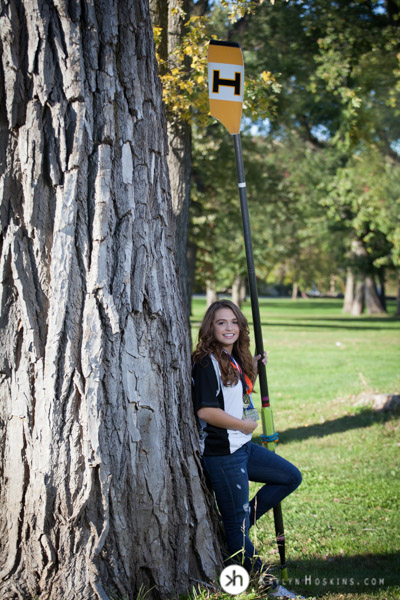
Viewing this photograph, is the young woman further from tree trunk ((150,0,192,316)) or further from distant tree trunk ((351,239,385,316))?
distant tree trunk ((351,239,385,316))

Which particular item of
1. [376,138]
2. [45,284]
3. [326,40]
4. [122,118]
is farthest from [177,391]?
[376,138]

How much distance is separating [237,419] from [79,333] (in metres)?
1.09

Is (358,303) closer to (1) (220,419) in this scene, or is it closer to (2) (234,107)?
(2) (234,107)

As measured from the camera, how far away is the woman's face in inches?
149

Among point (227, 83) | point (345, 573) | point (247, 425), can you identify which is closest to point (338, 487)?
point (345, 573)

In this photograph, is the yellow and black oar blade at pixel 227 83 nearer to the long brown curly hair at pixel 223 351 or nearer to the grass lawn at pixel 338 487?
the long brown curly hair at pixel 223 351

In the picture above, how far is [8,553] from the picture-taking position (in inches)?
117

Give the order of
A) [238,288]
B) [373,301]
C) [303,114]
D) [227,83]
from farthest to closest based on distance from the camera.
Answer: [373,301] → [238,288] → [303,114] → [227,83]

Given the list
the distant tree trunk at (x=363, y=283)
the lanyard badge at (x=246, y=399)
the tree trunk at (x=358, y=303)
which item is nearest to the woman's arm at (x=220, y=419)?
the lanyard badge at (x=246, y=399)

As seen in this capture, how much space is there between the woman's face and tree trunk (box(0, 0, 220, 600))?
2.58 feet

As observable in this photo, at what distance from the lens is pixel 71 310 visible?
9.59 feet

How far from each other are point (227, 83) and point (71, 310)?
1.96 meters

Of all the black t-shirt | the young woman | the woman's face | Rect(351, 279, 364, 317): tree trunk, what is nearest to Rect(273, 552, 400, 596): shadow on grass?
the young woman

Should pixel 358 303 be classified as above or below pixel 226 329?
below
